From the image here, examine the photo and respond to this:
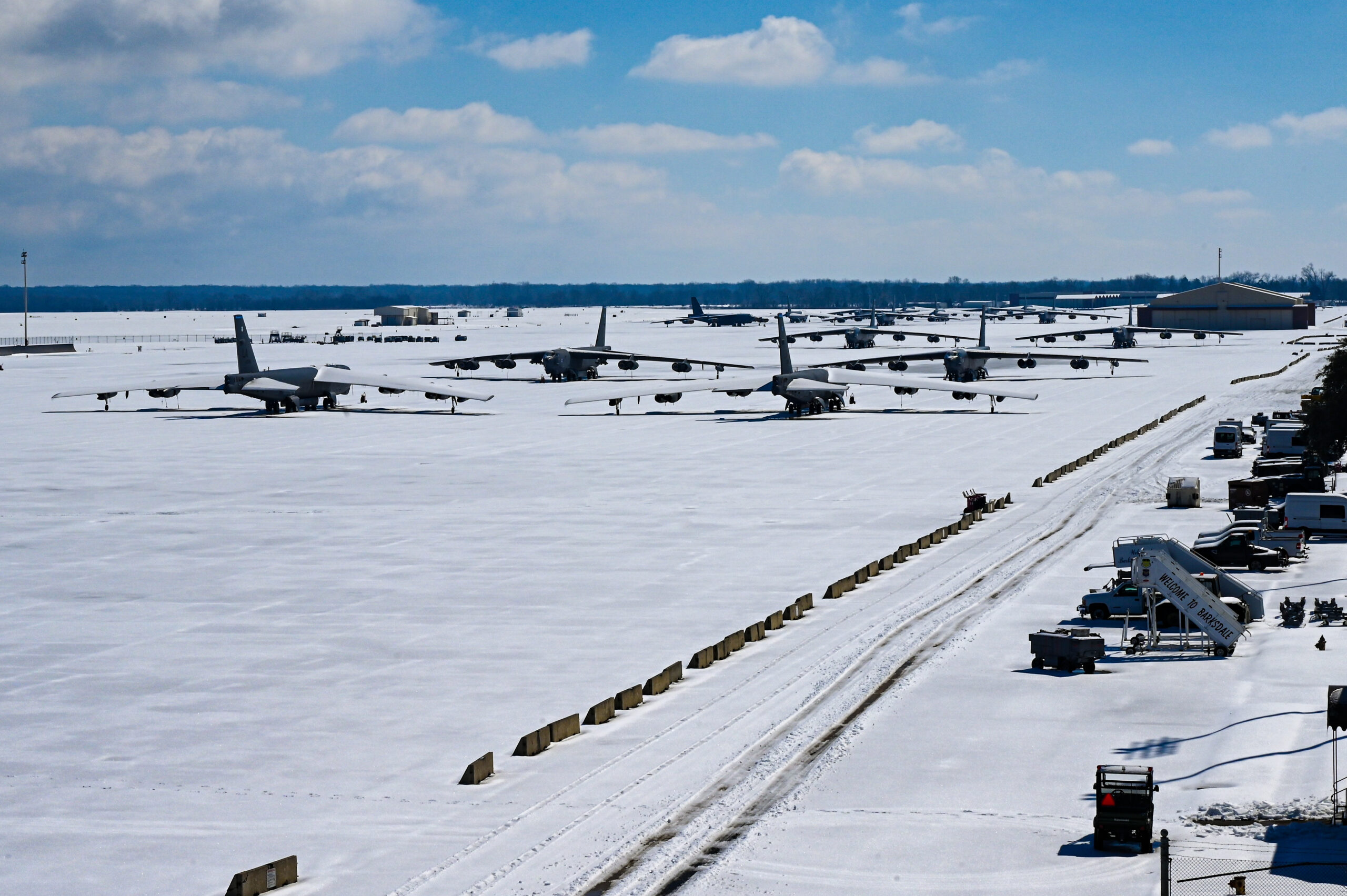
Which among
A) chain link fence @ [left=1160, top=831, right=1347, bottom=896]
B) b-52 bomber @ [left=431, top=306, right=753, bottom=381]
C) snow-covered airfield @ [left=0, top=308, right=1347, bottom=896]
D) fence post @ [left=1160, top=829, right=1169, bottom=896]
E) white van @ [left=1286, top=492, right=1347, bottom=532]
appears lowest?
chain link fence @ [left=1160, top=831, right=1347, bottom=896]

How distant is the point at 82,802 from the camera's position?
20906mm

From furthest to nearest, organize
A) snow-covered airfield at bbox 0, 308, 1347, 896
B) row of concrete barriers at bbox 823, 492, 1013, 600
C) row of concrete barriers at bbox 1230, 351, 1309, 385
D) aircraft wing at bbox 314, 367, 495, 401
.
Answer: row of concrete barriers at bbox 1230, 351, 1309, 385 → aircraft wing at bbox 314, 367, 495, 401 → row of concrete barriers at bbox 823, 492, 1013, 600 → snow-covered airfield at bbox 0, 308, 1347, 896

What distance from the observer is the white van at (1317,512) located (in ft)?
152

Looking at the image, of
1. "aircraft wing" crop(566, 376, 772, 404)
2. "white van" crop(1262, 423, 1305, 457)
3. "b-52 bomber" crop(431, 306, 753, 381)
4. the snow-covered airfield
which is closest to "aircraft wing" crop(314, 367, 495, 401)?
"aircraft wing" crop(566, 376, 772, 404)

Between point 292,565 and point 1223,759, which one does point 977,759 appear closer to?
point 1223,759

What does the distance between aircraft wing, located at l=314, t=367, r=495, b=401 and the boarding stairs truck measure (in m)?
62.6

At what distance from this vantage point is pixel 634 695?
26062 mm

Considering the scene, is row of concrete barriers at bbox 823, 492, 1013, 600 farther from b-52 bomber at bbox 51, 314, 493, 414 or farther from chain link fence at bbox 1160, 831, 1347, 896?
b-52 bomber at bbox 51, 314, 493, 414

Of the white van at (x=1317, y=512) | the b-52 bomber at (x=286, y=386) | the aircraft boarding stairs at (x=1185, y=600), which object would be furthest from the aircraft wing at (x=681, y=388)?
the aircraft boarding stairs at (x=1185, y=600)

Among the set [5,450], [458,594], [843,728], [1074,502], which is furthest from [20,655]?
[5,450]

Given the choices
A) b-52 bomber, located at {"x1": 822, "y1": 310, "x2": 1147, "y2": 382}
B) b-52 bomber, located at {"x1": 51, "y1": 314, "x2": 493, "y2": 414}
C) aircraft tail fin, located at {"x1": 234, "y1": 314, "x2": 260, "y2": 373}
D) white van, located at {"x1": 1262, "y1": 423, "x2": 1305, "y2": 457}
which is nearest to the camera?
white van, located at {"x1": 1262, "y1": 423, "x2": 1305, "y2": 457}

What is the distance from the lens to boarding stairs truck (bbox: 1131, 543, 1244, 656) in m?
30.5

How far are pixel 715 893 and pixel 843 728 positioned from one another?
7.69 metres

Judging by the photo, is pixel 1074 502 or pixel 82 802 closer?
pixel 82 802
